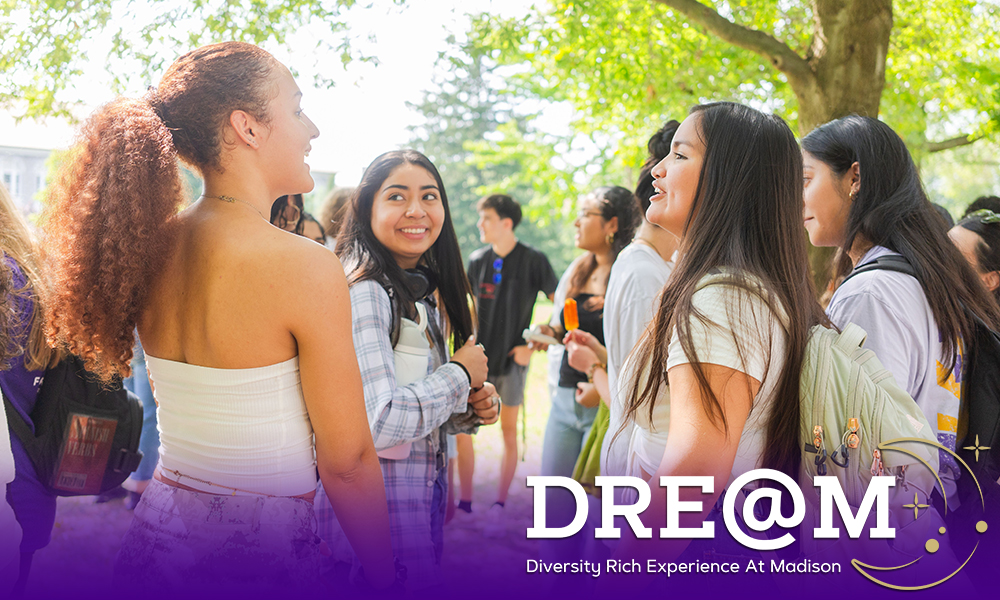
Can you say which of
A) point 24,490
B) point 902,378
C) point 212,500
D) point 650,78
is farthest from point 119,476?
point 650,78

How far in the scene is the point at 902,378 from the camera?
2039 mm

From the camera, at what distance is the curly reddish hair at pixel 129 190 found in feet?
4.63

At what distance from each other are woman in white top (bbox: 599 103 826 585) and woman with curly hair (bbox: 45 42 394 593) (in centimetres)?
73

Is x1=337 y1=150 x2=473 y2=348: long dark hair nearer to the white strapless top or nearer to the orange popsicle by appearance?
the orange popsicle

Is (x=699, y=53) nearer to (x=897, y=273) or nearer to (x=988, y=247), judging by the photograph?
(x=988, y=247)

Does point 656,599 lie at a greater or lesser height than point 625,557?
lesser

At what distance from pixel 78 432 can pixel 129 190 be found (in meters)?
1.29

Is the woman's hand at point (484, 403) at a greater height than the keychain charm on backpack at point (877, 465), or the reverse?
the keychain charm on backpack at point (877, 465)

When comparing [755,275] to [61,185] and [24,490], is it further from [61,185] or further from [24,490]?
[24,490]

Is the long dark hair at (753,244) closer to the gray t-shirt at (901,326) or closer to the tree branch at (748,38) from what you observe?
the gray t-shirt at (901,326)

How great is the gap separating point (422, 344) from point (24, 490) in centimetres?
137

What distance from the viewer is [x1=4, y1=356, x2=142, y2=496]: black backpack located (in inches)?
87.1

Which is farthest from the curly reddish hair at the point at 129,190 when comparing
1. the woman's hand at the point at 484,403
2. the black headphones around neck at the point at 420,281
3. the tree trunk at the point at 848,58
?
the tree trunk at the point at 848,58

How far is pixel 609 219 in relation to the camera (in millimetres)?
4754
